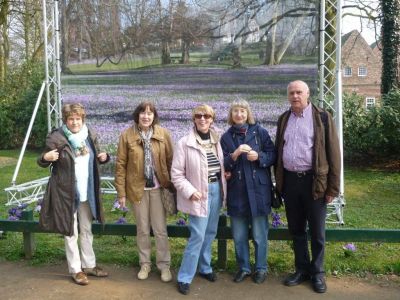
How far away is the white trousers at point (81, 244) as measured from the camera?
4.32 meters

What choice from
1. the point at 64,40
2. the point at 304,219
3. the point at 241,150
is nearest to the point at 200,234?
the point at 241,150

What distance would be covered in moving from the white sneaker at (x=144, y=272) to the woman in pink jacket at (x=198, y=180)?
45 centimetres

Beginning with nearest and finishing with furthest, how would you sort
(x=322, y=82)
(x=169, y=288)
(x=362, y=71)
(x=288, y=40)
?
1. (x=169, y=288)
2. (x=322, y=82)
3. (x=288, y=40)
4. (x=362, y=71)

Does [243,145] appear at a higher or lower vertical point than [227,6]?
lower

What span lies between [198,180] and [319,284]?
1432mm

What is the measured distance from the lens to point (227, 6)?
684 cm

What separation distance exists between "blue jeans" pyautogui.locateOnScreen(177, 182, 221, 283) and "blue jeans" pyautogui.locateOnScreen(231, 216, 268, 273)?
8.1 inches

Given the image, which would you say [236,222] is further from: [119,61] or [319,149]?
[119,61]

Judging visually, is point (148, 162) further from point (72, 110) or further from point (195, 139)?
point (72, 110)

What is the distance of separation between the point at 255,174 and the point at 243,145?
11.7 inches

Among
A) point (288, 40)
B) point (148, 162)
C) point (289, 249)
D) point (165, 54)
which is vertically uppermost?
point (288, 40)

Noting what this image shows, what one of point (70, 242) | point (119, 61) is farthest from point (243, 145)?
point (119, 61)

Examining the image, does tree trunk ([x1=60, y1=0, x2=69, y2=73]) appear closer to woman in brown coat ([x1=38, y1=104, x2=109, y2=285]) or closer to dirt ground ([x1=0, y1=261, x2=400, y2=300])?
woman in brown coat ([x1=38, y1=104, x2=109, y2=285])

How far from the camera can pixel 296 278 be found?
430cm
